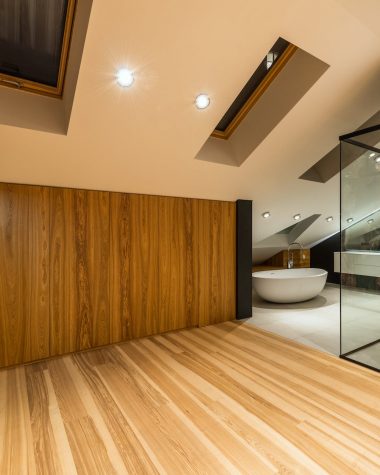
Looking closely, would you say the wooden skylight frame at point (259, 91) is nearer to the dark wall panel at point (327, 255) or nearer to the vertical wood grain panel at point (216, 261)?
the vertical wood grain panel at point (216, 261)

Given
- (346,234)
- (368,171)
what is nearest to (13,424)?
(346,234)

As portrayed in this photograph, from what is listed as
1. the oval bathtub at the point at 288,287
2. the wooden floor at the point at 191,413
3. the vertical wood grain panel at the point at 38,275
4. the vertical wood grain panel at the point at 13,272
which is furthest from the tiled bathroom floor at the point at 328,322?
the vertical wood grain panel at the point at 13,272

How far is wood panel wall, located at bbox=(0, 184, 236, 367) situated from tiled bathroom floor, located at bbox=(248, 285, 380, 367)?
2.33 feet

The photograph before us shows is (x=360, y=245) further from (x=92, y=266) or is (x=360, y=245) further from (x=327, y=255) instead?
(x=327, y=255)

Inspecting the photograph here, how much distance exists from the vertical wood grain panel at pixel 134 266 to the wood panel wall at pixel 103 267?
0.03ft

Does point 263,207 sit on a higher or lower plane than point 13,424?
higher

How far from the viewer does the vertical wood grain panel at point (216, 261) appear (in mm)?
3598

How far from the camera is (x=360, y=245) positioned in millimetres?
2926

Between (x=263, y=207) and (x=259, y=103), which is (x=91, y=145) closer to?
(x=259, y=103)

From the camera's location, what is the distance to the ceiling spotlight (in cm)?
224

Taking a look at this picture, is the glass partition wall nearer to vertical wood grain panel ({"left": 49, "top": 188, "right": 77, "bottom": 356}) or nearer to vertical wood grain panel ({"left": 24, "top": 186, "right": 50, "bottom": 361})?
vertical wood grain panel ({"left": 49, "top": 188, "right": 77, "bottom": 356})

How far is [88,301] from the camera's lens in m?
2.87

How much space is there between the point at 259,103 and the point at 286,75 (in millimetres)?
350

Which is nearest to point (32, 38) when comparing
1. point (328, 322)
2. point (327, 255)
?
point (328, 322)
